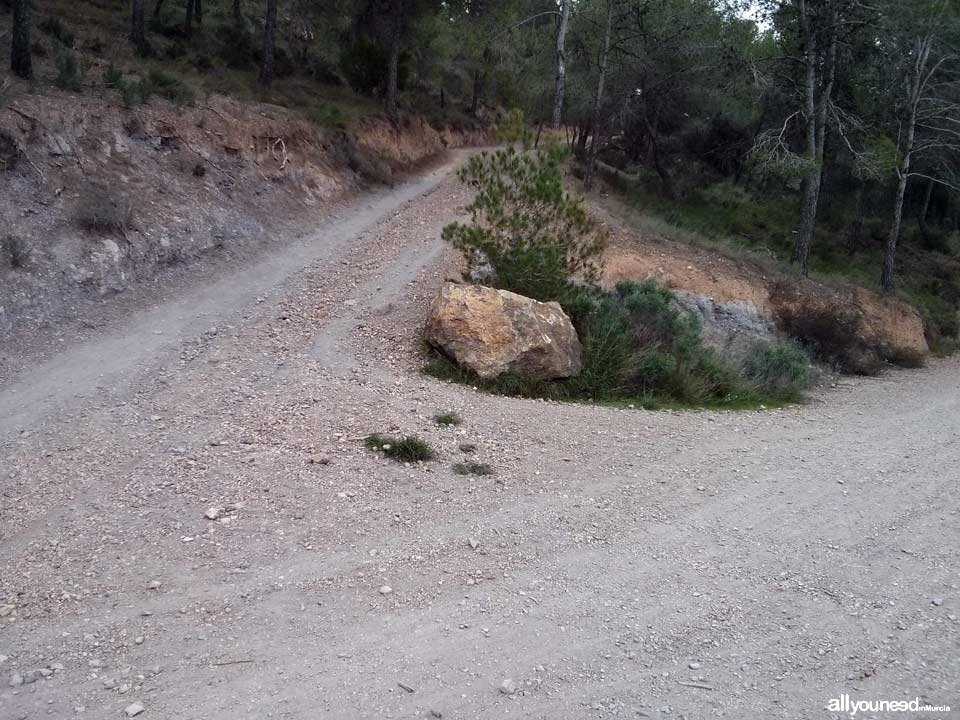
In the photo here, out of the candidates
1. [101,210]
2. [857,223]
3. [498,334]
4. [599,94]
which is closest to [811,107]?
[599,94]

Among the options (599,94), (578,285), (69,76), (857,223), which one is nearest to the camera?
(578,285)

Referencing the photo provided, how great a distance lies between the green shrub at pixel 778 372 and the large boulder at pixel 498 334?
3.59 m

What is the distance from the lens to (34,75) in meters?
13.0

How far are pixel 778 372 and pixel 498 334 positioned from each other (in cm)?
522

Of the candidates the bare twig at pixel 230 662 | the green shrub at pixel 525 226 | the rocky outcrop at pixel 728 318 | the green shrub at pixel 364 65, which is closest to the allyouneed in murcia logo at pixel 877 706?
the bare twig at pixel 230 662

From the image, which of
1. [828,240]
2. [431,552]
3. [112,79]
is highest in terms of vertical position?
[112,79]

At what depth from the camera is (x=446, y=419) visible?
7402 millimetres

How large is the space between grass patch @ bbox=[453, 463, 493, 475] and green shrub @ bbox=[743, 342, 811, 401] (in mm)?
6206

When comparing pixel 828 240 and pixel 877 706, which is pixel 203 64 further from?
pixel 828 240

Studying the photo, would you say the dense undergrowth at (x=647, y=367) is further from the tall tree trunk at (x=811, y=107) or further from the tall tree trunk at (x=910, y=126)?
the tall tree trunk at (x=910, y=126)

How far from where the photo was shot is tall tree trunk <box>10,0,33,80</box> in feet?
41.0

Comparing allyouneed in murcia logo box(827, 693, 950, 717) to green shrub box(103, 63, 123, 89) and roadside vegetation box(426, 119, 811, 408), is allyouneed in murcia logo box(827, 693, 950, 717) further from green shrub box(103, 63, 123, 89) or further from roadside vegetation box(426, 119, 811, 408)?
green shrub box(103, 63, 123, 89)

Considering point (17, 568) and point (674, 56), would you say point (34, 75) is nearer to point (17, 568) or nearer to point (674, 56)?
point (17, 568)

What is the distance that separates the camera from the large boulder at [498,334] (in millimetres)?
8898
